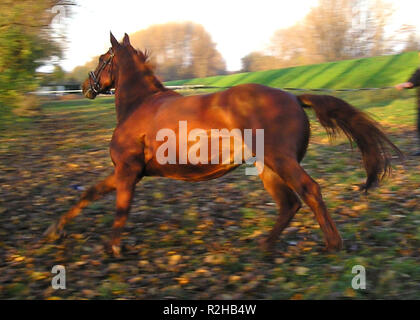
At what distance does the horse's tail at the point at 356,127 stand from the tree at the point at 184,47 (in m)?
21.4

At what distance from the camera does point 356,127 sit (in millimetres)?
4695

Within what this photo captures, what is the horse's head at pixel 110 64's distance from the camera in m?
5.36

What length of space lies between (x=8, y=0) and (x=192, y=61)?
22.7 metres

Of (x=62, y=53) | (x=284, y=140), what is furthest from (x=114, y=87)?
(x=62, y=53)

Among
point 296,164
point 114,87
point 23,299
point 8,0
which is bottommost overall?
point 23,299

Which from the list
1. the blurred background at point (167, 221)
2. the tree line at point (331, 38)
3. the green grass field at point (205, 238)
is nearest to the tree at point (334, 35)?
the tree line at point (331, 38)

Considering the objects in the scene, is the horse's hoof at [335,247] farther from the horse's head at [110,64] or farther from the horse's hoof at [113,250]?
the horse's head at [110,64]

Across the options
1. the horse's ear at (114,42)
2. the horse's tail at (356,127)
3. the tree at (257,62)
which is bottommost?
the horse's tail at (356,127)

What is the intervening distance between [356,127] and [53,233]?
3604mm

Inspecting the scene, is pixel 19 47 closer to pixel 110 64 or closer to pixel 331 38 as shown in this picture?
pixel 110 64

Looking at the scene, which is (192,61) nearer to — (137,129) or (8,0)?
(8,0)

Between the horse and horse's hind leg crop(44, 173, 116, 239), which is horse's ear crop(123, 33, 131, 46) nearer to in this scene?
the horse

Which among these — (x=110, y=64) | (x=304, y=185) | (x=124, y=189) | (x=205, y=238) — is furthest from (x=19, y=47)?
(x=304, y=185)

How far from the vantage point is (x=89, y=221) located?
223 inches
